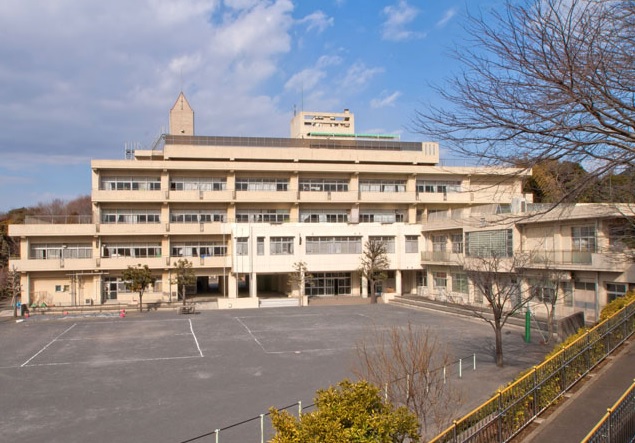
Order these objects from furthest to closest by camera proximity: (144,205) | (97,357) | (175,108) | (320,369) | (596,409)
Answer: (175,108) → (144,205) → (97,357) → (320,369) → (596,409)

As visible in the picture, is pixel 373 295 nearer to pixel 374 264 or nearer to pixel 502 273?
pixel 374 264

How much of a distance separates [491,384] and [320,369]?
5.66m

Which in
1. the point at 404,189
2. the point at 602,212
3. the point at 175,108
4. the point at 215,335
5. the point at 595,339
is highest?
the point at 175,108

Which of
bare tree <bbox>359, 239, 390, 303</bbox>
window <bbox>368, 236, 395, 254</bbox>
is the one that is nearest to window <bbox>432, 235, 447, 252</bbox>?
window <bbox>368, 236, 395, 254</bbox>

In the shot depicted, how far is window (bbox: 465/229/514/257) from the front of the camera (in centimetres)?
3044

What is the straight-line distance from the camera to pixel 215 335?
25812mm

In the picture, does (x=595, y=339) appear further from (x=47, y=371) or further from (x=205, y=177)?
(x=205, y=177)

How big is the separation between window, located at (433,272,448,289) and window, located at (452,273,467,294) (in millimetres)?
1228

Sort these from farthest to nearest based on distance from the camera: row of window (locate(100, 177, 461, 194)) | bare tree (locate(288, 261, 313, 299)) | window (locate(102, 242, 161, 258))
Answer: row of window (locate(100, 177, 461, 194)) → window (locate(102, 242, 161, 258)) → bare tree (locate(288, 261, 313, 299))

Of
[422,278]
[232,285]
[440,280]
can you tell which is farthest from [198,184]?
[440,280]

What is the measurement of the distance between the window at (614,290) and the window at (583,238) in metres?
2.04

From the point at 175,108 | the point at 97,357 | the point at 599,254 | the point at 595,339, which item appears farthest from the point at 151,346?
the point at 175,108

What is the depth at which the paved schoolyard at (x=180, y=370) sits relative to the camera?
499 inches

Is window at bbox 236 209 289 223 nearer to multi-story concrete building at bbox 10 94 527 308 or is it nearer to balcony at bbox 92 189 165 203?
multi-story concrete building at bbox 10 94 527 308
